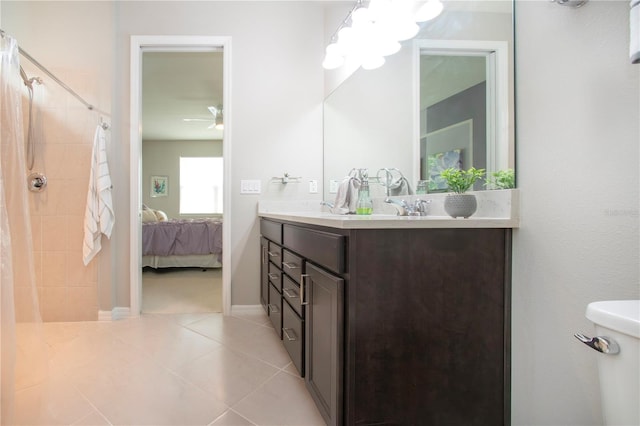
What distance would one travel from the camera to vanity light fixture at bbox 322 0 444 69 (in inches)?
65.6

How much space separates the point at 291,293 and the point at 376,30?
5.43 ft

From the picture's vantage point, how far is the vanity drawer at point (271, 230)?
6.18 ft

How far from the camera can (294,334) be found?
1561mm

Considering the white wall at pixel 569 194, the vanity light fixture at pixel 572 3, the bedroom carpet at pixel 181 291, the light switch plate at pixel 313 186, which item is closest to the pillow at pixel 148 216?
the bedroom carpet at pixel 181 291

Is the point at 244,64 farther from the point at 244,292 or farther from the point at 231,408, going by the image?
the point at 231,408

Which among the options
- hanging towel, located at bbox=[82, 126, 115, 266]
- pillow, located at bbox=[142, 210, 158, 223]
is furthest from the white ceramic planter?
pillow, located at bbox=[142, 210, 158, 223]

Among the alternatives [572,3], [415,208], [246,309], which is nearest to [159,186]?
[246,309]

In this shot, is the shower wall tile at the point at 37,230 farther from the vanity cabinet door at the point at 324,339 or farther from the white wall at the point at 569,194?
the white wall at the point at 569,194

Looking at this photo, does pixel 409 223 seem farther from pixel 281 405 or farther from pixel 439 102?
pixel 281 405

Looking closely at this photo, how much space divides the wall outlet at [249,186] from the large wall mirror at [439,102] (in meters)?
0.78

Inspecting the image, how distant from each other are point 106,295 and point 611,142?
3.06 metres

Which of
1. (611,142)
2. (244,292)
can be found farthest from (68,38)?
(611,142)

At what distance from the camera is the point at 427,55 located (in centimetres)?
161

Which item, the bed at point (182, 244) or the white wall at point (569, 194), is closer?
the white wall at point (569, 194)
